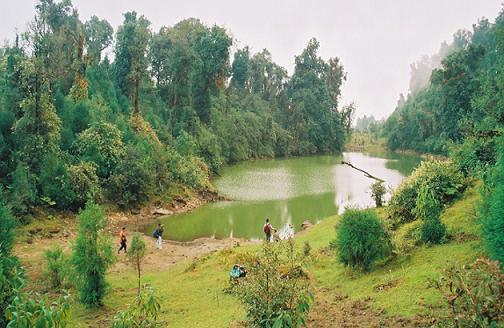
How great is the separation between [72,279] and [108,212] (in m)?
15.2

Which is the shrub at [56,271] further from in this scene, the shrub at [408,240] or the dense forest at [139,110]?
the shrub at [408,240]

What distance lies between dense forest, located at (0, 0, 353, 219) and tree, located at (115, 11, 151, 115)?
13cm

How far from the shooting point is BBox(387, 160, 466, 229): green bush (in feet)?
56.6

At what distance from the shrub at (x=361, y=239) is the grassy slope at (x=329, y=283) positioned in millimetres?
429

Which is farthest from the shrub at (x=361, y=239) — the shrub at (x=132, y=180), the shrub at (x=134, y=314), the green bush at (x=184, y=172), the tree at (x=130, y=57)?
the tree at (x=130, y=57)

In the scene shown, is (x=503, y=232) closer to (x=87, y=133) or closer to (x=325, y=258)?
(x=325, y=258)

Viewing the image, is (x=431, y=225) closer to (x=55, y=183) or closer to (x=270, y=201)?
(x=55, y=183)

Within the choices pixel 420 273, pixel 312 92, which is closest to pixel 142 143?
pixel 420 273

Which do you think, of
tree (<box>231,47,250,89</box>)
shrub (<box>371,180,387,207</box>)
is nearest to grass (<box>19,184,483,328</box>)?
shrub (<box>371,180,387,207</box>)

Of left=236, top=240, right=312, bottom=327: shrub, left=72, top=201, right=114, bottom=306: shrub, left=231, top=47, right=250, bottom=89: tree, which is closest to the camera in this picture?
left=236, top=240, right=312, bottom=327: shrub

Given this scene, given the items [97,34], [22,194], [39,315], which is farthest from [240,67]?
[39,315]

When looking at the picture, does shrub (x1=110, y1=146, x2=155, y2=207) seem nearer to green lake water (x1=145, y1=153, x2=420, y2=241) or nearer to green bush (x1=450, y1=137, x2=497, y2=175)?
green lake water (x1=145, y1=153, x2=420, y2=241)

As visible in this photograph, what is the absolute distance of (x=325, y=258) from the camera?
15.9 m

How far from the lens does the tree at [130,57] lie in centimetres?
4759
